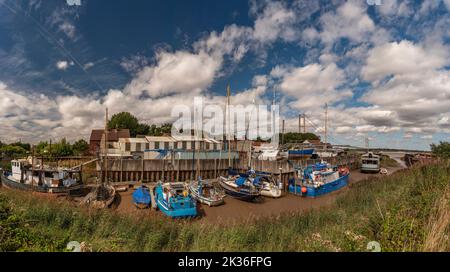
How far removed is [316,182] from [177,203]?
14016 millimetres

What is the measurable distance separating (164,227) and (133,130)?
184 ft

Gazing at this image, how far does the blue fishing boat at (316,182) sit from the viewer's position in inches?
755

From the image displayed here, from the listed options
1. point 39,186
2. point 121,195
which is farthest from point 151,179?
point 39,186

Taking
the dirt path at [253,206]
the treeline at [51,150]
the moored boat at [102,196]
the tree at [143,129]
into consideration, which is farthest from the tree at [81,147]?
the moored boat at [102,196]

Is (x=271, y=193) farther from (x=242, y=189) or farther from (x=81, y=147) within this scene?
(x=81, y=147)

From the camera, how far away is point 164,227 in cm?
664

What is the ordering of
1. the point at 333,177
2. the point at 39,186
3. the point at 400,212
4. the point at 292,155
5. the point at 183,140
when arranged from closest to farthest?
1. the point at 400,212
2. the point at 39,186
3. the point at 333,177
4. the point at 292,155
5. the point at 183,140

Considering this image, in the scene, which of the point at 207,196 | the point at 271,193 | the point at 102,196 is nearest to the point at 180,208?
the point at 207,196

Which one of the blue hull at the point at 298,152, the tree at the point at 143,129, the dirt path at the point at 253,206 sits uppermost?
the tree at the point at 143,129

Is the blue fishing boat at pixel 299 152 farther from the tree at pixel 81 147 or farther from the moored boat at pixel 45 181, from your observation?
the tree at pixel 81 147

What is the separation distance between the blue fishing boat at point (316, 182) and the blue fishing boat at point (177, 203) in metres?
11.8

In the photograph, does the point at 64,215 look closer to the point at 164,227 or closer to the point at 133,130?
the point at 164,227

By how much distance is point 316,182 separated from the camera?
A: 19.5 metres
